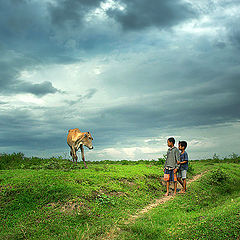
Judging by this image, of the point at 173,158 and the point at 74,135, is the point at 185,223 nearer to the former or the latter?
the point at 173,158

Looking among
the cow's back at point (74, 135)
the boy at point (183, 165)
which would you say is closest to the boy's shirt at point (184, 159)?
the boy at point (183, 165)

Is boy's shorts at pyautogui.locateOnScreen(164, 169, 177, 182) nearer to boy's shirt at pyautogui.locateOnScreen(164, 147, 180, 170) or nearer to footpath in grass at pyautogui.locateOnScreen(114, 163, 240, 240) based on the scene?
boy's shirt at pyautogui.locateOnScreen(164, 147, 180, 170)

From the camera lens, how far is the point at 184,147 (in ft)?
38.5

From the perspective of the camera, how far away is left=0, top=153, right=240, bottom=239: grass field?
6344mm

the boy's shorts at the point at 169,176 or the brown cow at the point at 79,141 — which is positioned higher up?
the brown cow at the point at 79,141

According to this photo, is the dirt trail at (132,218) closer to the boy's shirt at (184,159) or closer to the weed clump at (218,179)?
the boy's shirt at (184,159)

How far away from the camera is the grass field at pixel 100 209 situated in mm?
6344

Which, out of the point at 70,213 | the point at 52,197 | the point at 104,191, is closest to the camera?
the point at 70,213

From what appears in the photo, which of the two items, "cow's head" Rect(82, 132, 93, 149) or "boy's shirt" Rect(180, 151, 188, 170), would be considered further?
"cow's head" Rect(82, 132, 93, 149)

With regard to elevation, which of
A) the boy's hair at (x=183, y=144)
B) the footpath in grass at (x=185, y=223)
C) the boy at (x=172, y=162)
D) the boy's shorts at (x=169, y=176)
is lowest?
the footpath in grass at (x=185, y=223)

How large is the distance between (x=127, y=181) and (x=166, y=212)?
345 centimetres

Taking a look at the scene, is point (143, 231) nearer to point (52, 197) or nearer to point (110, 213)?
point (110, 213)

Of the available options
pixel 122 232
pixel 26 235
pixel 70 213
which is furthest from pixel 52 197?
pixel 122 232

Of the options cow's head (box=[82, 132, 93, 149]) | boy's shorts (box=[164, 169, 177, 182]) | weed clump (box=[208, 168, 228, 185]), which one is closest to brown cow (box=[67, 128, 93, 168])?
cow's head (box=[82, 132, 93, 149])
